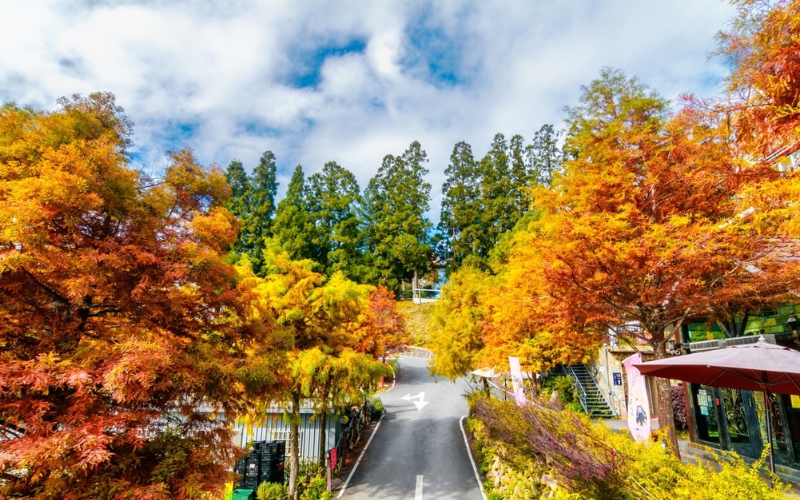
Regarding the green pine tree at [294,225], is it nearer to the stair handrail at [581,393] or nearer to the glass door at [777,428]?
the stair handrail at [581,393]

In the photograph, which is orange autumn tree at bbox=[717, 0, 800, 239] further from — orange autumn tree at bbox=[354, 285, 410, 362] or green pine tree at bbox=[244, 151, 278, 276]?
green pine tree at bbox=[244, 151, 278, 276]

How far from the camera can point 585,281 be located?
8.06 m

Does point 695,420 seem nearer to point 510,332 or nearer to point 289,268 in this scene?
point 510,332

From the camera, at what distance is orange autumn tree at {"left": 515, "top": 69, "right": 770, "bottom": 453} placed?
6941 mm

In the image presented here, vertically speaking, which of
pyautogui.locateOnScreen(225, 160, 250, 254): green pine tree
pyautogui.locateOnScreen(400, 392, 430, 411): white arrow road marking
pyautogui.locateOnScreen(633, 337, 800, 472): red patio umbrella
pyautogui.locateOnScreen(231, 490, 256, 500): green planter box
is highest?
pyautogui.locateOnScreen(225, 160, 250, 254): green pine tree

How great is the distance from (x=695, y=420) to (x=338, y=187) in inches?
1404

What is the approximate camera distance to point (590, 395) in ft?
59.0

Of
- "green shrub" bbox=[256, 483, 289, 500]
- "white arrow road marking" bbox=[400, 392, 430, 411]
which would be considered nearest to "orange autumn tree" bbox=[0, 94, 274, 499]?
"green shrub" bbox=[256, 483, 289, 500]

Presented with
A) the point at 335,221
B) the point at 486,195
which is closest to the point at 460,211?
the point at 486,195

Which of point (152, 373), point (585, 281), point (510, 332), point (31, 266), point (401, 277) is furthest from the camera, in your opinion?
point (401, 277)

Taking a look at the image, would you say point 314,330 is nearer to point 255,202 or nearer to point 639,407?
point 639,407

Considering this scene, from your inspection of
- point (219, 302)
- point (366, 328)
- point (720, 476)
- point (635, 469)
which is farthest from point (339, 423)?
point (720, 476)

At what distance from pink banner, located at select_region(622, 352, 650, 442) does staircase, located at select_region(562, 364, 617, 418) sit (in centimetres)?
→ 1065

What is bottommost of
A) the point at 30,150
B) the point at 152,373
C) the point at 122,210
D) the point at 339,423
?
the point at 339,423
